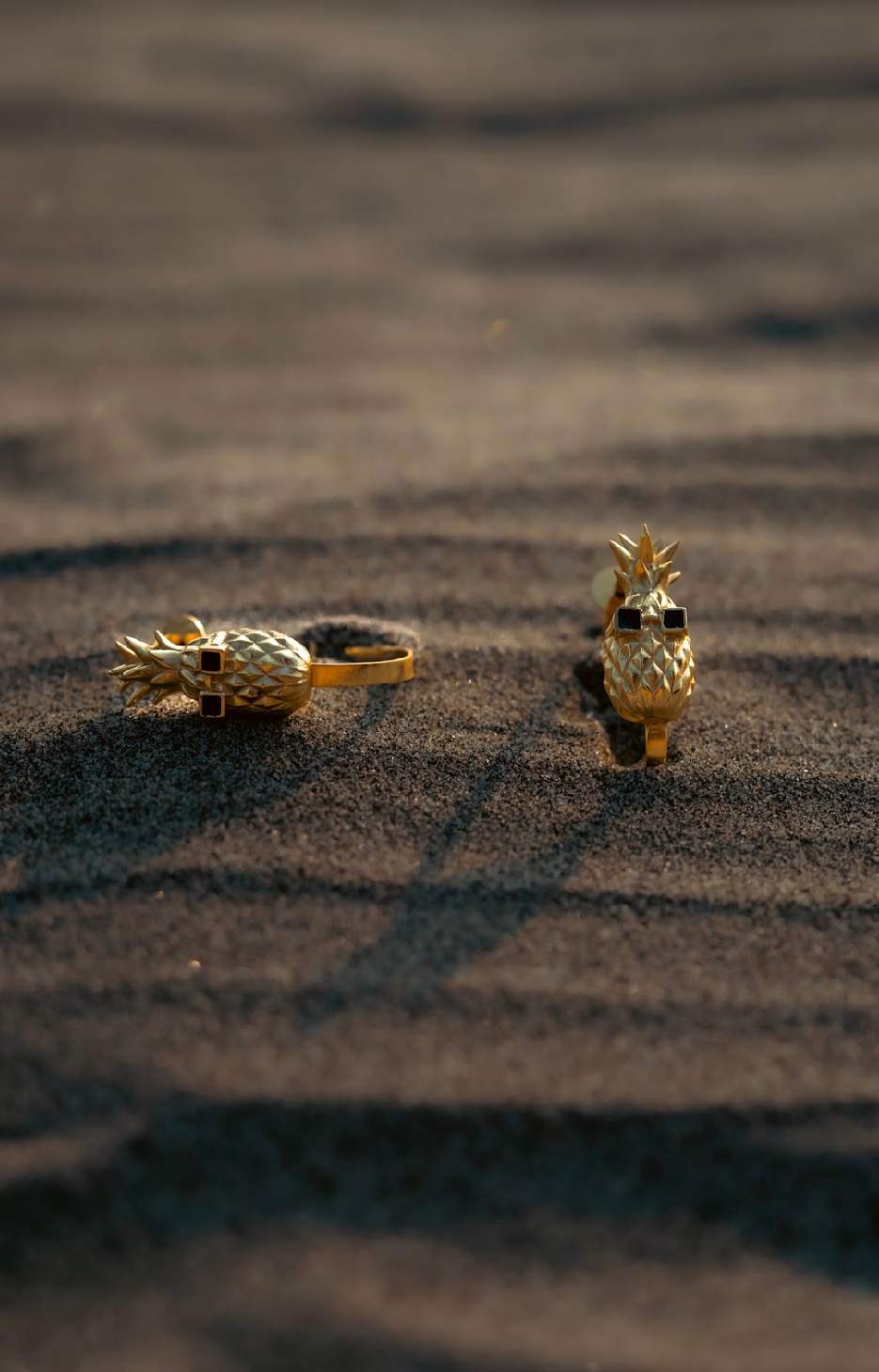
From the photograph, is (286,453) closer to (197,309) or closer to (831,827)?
(197,309)

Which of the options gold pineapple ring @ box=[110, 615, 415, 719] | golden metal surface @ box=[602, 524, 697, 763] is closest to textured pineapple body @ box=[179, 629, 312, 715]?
gold pineapple ring @ box=[110, 615, 415, 719]

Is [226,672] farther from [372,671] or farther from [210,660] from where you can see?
[372,671]

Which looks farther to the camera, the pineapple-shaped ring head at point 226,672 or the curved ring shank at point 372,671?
the curved ring shank at point 372,671


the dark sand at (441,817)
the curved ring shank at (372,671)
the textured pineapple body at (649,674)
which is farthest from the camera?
the curved ring shank at (372,671)

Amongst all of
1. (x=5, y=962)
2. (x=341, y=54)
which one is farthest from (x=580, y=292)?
(x=5, y=962)

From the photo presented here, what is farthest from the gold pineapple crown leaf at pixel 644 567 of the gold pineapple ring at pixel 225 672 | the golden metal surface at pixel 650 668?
the gold pineapple ring at pixel 225 672

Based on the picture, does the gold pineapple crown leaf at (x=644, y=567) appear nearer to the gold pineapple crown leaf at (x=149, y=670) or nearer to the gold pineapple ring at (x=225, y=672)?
the gold pineapple ring at (x=225, y=672)

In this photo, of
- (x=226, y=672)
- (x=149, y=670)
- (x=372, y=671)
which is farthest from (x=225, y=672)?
(x=372, y=671)
